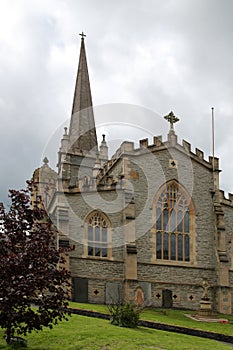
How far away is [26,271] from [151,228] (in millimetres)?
19395

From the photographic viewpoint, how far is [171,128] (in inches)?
1470

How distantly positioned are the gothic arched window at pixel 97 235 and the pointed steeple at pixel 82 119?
63.8 feet

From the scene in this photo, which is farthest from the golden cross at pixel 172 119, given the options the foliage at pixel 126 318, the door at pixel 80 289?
the foliage at pixel 126 318

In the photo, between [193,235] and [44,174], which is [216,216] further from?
[44,174]

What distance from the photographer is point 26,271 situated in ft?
51.3

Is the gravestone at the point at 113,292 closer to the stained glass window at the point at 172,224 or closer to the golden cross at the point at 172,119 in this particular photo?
the stained glass window at the point at 172,224

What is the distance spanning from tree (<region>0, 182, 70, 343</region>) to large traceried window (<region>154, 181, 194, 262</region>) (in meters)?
18.3

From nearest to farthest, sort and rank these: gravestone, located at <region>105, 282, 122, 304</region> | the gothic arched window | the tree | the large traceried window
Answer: the tree, gravestone, located at <region>105, 282, 122, 304</region>, the gothic arched window, the large traceried window

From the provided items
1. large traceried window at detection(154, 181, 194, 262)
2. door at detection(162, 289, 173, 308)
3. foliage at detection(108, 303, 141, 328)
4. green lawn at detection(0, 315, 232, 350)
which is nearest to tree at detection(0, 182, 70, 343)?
green lawn at detection(0, 315, 232, 350)

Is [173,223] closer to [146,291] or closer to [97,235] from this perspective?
[146,291]

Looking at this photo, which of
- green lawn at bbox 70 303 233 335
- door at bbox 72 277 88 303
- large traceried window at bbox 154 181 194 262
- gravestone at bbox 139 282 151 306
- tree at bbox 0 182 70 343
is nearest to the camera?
tree at bbox 0 182 70 343

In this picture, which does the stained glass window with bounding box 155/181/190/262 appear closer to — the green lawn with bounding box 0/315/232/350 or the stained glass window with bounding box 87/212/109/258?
the stained glass window with bounding box 87/212/109/258

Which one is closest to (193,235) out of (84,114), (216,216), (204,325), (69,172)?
(216,216)

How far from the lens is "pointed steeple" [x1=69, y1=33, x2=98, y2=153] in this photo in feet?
171
